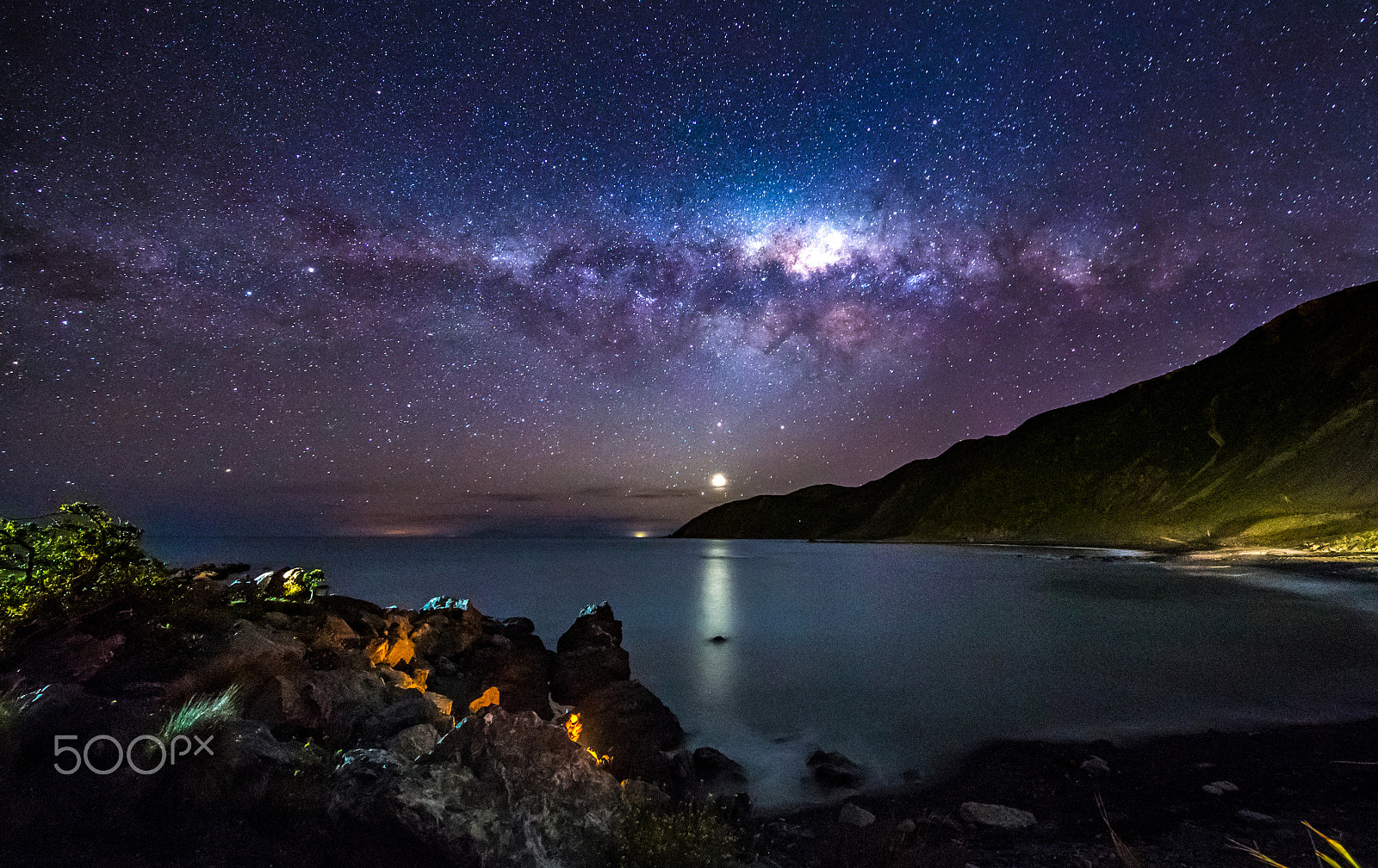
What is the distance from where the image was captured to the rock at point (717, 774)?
33.8 feet

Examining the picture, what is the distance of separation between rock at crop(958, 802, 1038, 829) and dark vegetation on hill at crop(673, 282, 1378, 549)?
7640 centimetres

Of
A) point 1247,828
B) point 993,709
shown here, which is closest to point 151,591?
point 1247,828

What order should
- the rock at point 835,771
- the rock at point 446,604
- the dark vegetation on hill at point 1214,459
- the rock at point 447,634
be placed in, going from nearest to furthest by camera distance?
1. the rock at point 835,771
2. the rock at point 447,634
3. the rock at point 446,604
4. the dark vegetation on hill at point 1214,459

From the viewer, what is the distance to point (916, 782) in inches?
421

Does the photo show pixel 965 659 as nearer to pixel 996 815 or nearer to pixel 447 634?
pixel 996 815

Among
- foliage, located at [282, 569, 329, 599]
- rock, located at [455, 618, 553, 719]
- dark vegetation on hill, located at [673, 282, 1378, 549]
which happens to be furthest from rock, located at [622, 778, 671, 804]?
dark vegetation on hill, located at [673, 282, 1378, 549]

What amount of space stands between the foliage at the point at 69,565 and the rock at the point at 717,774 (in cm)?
898

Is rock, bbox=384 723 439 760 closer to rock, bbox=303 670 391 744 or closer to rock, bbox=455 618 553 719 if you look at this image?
rock, bbox=303 670 391 744

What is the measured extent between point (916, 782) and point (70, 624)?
12.8 meters

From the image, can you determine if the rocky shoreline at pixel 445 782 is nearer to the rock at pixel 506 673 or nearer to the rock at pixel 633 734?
the rock at pixel 633 734

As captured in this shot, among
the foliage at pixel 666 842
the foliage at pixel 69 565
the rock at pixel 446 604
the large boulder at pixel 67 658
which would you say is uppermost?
the foliage at pixel 69 565

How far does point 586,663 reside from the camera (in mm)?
15875

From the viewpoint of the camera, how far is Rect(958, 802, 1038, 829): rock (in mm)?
7762

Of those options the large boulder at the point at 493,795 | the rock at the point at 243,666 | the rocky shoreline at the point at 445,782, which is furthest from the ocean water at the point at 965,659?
the rock at the point at 243,666
